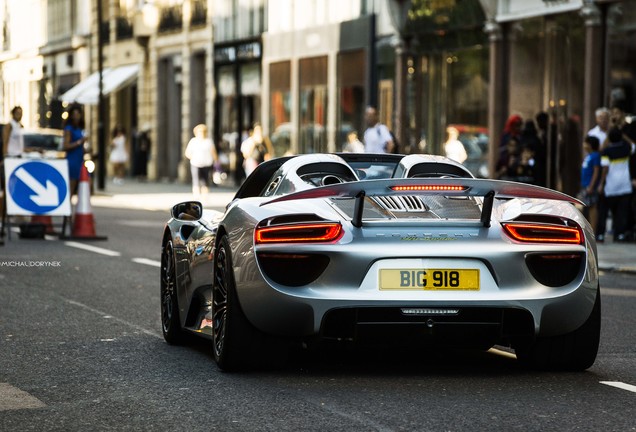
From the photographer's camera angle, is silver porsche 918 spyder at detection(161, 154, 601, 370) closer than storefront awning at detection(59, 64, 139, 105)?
Yes

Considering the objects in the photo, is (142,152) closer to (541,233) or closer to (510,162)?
(510,162)

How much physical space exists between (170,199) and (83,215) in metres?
15.2

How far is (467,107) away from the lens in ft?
106

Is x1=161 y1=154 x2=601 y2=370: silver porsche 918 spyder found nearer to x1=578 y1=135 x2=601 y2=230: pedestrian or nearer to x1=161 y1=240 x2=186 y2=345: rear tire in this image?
x1=161 y1=240 x2=186 y2=345: rear tire

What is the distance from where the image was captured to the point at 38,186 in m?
20.4

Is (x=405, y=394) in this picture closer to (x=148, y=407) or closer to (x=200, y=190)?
(x=148, y=407)

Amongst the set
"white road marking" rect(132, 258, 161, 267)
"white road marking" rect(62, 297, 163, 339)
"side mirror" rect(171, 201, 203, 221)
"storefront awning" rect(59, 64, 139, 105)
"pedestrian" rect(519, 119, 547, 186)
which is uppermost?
"storefront awning" rect(59, 64, 139, 105)

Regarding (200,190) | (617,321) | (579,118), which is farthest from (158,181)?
(617,321)

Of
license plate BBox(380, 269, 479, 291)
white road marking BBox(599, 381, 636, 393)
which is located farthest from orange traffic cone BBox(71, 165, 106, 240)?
white road marking BBox(599, 381, 636, 393)

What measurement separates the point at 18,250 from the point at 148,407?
11856 mm

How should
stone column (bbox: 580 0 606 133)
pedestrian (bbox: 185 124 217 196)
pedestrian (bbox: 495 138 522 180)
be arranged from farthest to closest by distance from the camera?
pedestrian (bbox: 185 124 217 196)
stone column (bbox: 580 0 606 133)
pedestrian (bbox: 495 138 522 180)

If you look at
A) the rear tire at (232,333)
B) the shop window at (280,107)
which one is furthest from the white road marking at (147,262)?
the shop window at (280,107)

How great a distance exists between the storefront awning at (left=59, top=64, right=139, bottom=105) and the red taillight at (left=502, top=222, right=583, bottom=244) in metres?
45.5

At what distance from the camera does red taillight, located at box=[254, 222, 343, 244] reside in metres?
7.75
